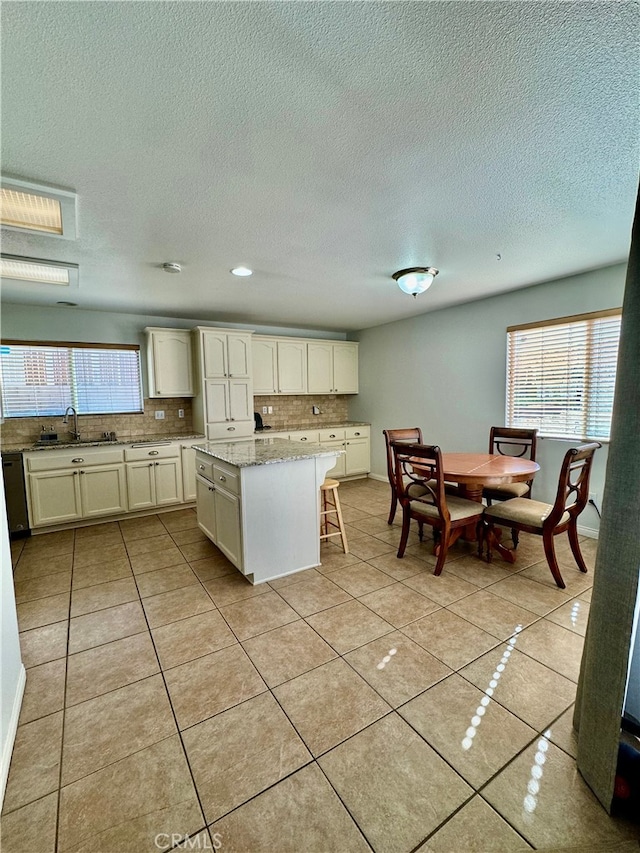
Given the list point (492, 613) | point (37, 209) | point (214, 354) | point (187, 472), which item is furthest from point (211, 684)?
point (214, 354)

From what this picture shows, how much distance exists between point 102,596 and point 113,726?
128 cm

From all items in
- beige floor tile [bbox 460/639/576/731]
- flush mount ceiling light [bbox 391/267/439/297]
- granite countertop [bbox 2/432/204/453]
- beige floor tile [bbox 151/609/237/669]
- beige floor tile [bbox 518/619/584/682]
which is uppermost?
flush mount ceiling light [bbox 391/267/439/297]

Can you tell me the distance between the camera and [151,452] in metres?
4.35

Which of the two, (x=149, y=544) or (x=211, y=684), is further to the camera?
(x=149, y=544)

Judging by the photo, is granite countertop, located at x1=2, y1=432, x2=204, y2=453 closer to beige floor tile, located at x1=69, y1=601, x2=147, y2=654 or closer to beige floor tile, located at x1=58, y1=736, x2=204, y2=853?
beige floor tile, located at x1=69, y1=601, x2=147, y2=654

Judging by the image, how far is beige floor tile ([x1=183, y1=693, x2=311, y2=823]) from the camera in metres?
1.31

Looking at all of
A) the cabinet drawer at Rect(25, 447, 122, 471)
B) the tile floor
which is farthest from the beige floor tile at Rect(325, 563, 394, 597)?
the cabinet drawer at Rect(25, 447, 122, 471)

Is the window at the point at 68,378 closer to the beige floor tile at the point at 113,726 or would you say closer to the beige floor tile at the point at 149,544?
the beige floor tile at the point at 149,544

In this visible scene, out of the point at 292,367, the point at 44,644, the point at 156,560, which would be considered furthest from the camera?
the point at 292,367

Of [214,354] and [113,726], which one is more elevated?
[214,354]

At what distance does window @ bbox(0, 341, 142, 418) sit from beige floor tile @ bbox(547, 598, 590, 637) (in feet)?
15.7

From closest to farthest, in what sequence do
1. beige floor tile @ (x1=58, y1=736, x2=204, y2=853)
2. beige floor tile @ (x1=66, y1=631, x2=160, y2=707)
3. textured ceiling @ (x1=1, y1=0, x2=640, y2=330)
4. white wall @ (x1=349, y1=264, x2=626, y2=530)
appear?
textured ceiling @ (x1=1, y1=0, x2=640, y2=330) → beige floor tile @ (x1=58, y1=736, x2=204, y2=853) → beige floor tile @ (x1=66, y1=631, x2=160, y2=707) → white wall @ (x1=349, y1=264, x2=626, y2=530)

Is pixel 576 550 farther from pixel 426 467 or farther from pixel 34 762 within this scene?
pixel 34 762

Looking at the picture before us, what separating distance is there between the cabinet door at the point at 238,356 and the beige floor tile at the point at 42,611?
301 cm
